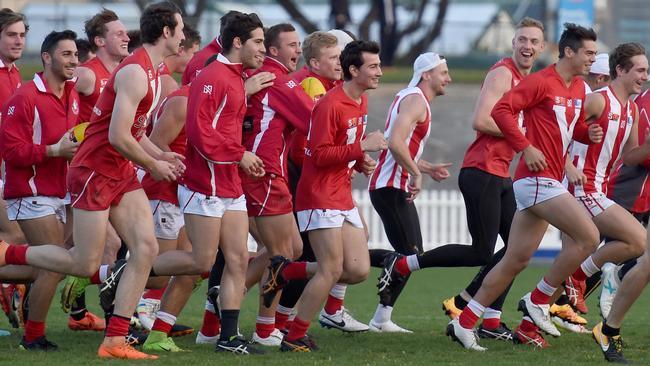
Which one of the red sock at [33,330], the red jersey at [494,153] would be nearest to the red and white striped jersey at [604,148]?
the red jersey at [494,153]

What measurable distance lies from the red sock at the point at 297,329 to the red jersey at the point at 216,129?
1.05 metres

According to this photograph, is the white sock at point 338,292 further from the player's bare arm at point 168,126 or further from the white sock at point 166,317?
the player's bare arm at point 168,126

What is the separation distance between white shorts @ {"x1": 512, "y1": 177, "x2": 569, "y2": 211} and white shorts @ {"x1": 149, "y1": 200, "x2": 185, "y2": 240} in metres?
2.65

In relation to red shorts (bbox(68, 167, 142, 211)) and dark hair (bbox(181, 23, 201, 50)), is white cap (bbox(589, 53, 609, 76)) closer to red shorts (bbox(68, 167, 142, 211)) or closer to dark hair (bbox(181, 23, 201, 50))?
dark hair (bbox(181, 23, 201, 50))

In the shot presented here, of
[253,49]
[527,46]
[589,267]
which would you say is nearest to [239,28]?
[253,49]

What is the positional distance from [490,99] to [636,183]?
2065 mm

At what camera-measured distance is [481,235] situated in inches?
408

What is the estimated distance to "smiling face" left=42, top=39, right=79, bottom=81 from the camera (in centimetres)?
959

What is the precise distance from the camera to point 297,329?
938 centimetres

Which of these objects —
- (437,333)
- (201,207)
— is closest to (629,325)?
(437,333)

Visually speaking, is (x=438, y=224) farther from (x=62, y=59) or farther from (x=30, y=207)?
(x=62, y=59)

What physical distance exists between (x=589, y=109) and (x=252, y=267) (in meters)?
→ 2.96

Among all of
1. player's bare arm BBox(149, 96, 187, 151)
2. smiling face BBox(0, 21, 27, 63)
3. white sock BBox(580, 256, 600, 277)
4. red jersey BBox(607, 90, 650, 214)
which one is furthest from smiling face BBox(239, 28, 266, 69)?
red jersey BBox(607, 90, 650, 214)

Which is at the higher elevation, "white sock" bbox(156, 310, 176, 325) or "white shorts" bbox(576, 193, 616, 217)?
"white shorts" bbox(576, 193, 616, 217)
